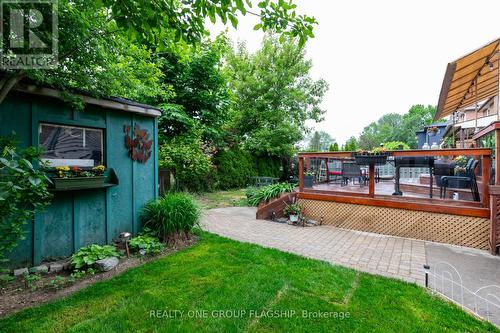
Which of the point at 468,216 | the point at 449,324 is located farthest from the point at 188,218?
the point at 468,216

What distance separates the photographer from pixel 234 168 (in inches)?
466

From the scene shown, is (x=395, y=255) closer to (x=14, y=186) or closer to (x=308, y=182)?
(x=308, y=182)

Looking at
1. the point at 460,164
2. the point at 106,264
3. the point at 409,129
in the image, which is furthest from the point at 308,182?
the point at 409,129

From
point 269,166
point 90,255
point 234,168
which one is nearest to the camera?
point 90,255

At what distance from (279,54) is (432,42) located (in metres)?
8.28

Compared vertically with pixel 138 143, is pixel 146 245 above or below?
below

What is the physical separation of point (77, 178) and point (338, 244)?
14.4ft

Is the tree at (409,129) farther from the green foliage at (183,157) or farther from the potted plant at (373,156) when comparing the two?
the potted plant at (373,156)

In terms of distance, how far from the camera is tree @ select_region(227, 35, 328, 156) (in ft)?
44.4

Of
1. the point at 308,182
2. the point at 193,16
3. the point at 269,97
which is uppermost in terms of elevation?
the point at 269,97

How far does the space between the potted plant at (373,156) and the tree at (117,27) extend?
3524 mm

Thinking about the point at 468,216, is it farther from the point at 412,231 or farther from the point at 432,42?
the point at 432,42

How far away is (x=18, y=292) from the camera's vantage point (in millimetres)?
2541

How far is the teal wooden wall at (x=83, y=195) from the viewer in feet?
9.56
